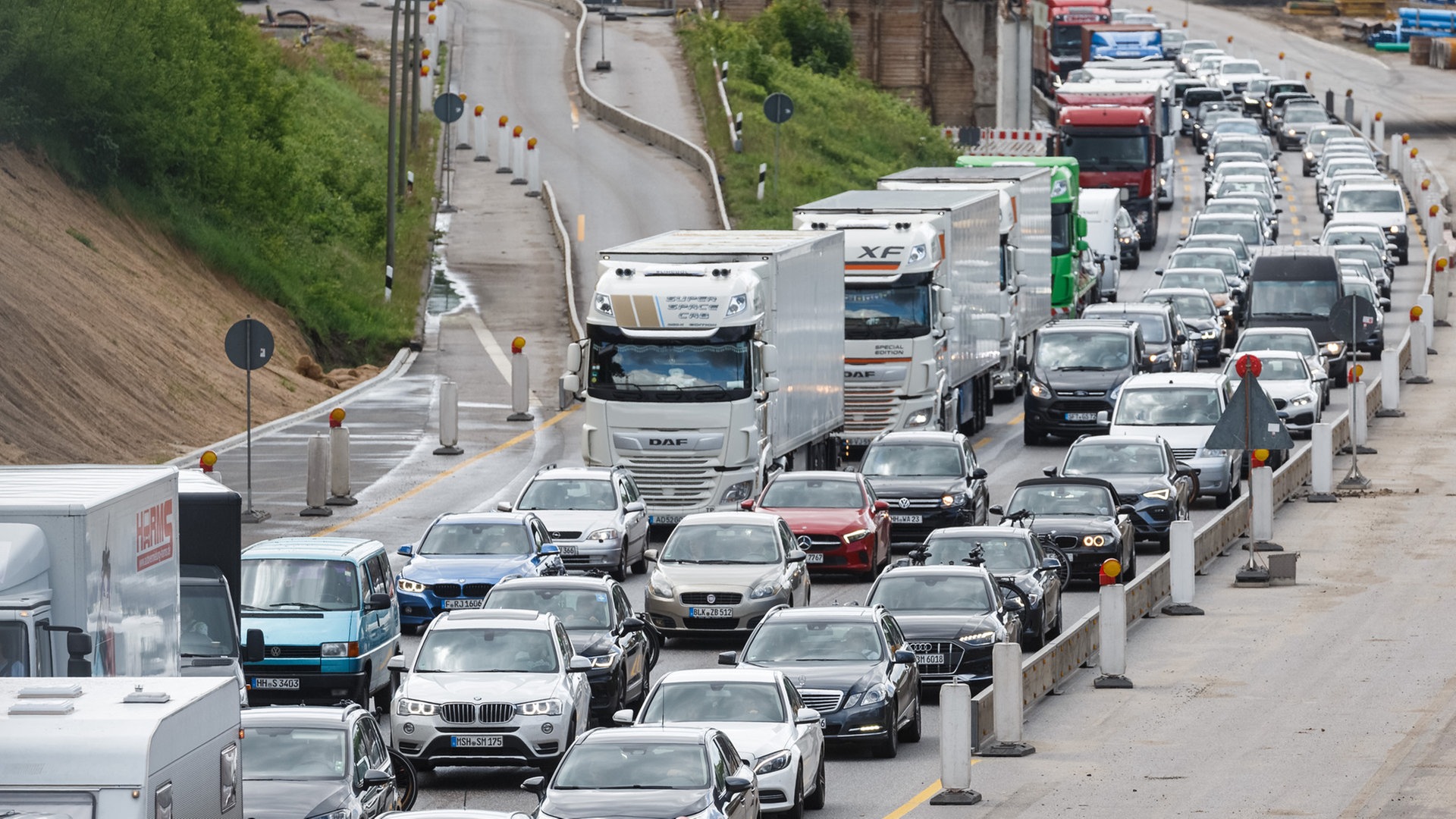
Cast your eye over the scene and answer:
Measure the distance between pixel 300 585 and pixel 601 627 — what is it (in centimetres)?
275

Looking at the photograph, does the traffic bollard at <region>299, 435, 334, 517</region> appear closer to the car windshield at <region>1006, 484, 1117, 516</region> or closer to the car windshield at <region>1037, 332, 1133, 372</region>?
the car windshield at <region>1006, 484, 1117, 516</region>

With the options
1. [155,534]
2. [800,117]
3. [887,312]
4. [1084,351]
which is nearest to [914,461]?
[887,312]

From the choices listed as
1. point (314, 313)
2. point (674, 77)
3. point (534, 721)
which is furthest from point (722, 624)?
point (674, 77)

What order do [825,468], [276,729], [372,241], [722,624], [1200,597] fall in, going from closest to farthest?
[276,729]
[722,624]
[1200,597]
[825,468]
[372,241]

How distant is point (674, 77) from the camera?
79938 millimetres

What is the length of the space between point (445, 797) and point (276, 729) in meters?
2.99

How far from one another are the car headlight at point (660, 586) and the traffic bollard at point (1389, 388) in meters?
22.1

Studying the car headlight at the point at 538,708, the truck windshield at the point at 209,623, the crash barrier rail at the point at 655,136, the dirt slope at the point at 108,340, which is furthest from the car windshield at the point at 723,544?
the crash barrier rail at the point at 655,136

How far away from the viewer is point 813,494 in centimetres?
3048

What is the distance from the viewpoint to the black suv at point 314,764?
52.4ft

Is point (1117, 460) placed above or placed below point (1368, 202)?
below

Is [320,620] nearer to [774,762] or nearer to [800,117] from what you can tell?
[774,762]

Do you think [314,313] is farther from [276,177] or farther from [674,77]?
[674,77]

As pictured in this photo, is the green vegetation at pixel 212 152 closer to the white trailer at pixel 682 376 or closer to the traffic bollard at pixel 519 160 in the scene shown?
the traffic bollard at pixel 519 160
